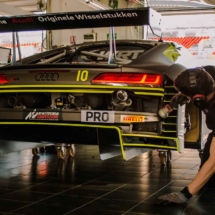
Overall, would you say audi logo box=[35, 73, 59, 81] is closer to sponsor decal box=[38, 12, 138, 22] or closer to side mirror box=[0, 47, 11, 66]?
sponsor decal box=[38, 12, 138, 22]

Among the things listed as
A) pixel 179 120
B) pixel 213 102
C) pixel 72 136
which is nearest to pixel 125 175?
pixel 72 136

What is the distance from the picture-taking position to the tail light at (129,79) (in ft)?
12.1

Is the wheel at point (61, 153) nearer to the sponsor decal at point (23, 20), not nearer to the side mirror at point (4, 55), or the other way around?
the side mirror at point (4, 55)

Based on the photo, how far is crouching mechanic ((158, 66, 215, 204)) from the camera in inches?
128

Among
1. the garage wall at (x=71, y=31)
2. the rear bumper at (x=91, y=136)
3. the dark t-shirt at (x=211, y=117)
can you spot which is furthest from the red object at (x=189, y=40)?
the dark t-shirt at (x=211, y=117)

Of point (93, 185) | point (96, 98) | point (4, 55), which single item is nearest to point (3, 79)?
point (96, 98)

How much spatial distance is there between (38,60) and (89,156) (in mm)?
2150

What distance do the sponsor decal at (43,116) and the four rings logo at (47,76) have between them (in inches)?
11.0

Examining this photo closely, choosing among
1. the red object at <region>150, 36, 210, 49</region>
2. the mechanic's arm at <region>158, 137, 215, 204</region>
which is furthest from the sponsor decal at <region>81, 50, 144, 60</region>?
the red object at <region>150, 36, 210, 49</region>

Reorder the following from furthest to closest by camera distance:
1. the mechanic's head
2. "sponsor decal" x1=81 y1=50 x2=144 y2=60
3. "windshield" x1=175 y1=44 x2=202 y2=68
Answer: "windshield" x1=175 y1=44 x2=202 y2=68 < "sponsor decal" x1=81 y1=50 x2=144 y2=60 < the mechanic's head

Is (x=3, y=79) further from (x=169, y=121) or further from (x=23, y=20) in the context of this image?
(x=169, y=121)

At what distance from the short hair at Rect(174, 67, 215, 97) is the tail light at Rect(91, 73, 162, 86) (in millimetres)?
407

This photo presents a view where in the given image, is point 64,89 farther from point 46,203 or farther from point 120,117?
point 46,203

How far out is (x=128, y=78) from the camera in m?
3.70
